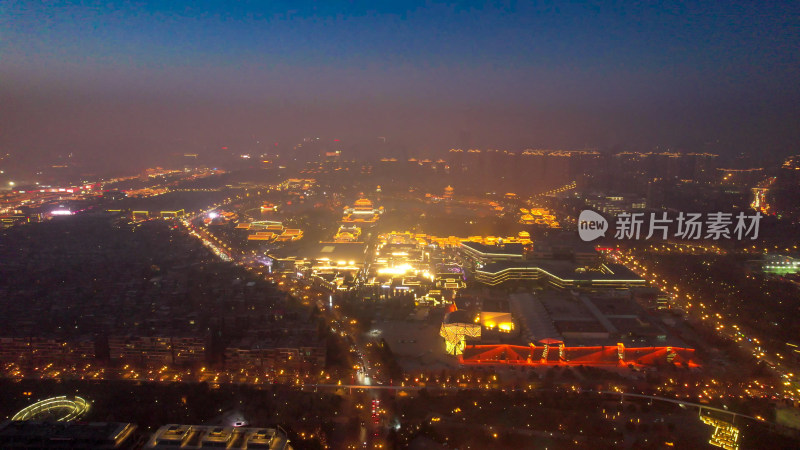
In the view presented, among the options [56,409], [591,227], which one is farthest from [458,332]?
[591,227]

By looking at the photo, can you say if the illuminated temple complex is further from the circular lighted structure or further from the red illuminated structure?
the circular lighted structure

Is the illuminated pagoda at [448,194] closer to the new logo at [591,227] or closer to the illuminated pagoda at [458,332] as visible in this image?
the new logo at [591,227]

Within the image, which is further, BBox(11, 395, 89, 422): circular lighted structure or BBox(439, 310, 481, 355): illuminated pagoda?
BBox(439, 310, 481, 355): illuminated pagoda

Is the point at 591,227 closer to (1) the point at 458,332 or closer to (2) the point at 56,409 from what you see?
(1) the point at 458,332

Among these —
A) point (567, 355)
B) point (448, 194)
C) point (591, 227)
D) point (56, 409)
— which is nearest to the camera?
point (56, 409)

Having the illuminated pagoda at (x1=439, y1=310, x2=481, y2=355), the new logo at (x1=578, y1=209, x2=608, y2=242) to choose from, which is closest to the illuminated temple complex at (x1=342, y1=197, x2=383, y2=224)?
the new logo at (x1=578, y1=209, x2=608, y2=242)

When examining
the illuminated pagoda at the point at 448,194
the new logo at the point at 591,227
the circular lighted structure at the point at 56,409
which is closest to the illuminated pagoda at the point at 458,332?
the circular lighted structure at the point at 56,409
